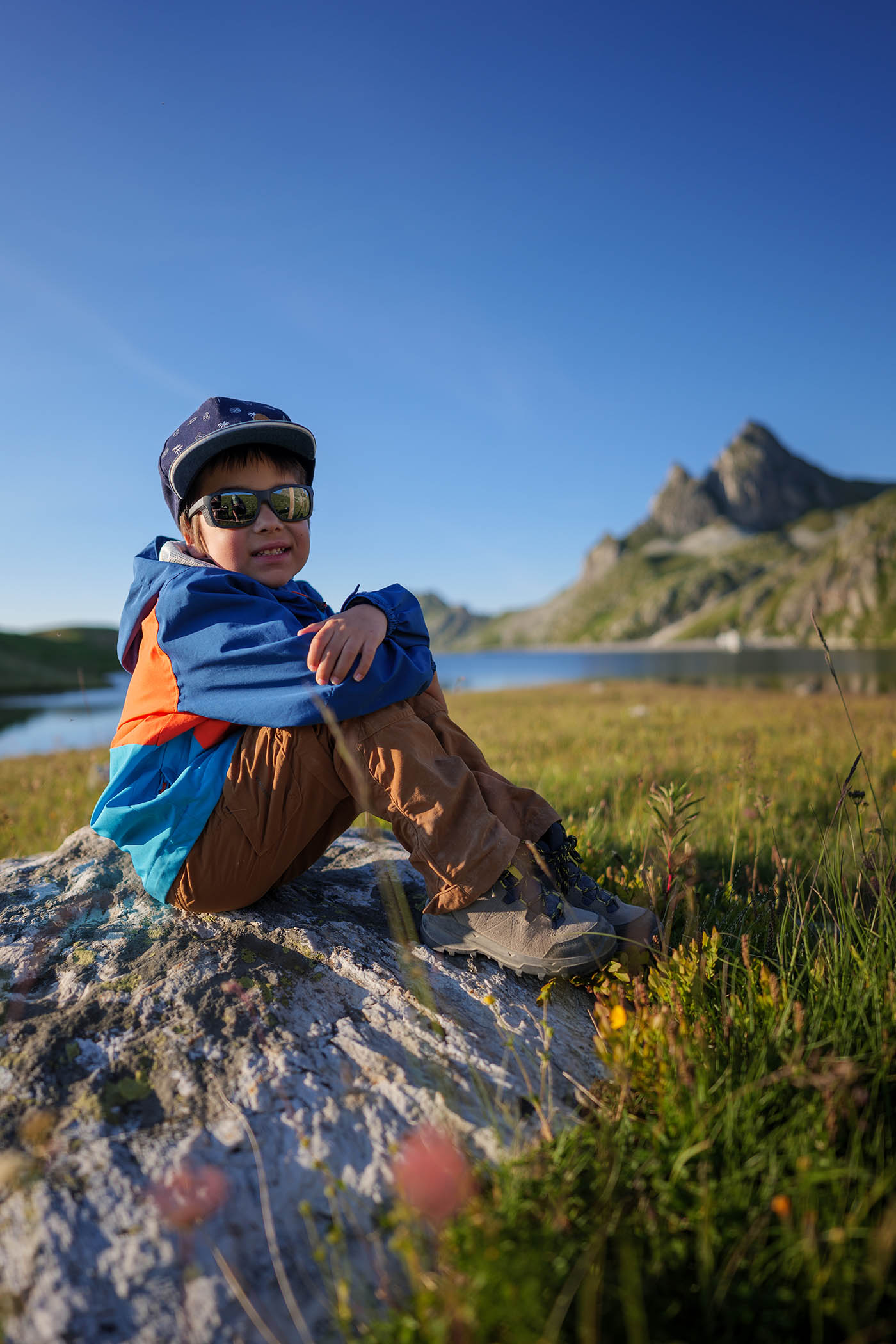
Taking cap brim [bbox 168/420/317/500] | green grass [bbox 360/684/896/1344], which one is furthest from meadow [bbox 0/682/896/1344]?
cap brim [bbox 168/420/317/500]

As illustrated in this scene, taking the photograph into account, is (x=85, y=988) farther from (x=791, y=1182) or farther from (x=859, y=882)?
(x=859, y=882)

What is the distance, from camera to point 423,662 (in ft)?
8.75

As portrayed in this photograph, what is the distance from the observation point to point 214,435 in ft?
8.94

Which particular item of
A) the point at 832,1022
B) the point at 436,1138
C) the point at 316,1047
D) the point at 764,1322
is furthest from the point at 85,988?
the point at 832,1022

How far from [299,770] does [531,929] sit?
1.05 meters

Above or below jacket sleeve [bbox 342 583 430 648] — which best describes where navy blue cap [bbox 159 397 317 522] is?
above

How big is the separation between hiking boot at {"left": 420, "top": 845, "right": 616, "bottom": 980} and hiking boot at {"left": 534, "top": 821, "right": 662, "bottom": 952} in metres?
0.12

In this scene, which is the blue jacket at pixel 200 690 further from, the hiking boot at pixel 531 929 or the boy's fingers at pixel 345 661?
the hiking boot at pixel 531 929

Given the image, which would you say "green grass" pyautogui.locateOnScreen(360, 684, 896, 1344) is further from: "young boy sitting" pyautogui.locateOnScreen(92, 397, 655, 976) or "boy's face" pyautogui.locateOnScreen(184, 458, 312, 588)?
"boy's face" pyautogui.locateOnScreen(184, 458, 312, 588)

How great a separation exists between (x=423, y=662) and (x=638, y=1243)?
1866 millimetres

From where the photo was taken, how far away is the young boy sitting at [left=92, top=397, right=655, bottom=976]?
2.37 meters

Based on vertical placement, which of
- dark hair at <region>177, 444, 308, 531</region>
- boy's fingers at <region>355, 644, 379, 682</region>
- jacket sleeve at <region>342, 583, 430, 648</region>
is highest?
dark hair at <region>177, 444, 308, 531</region>

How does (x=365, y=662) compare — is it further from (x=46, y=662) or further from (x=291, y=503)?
(x=46, y=662)

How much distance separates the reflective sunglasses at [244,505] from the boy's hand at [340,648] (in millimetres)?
729
